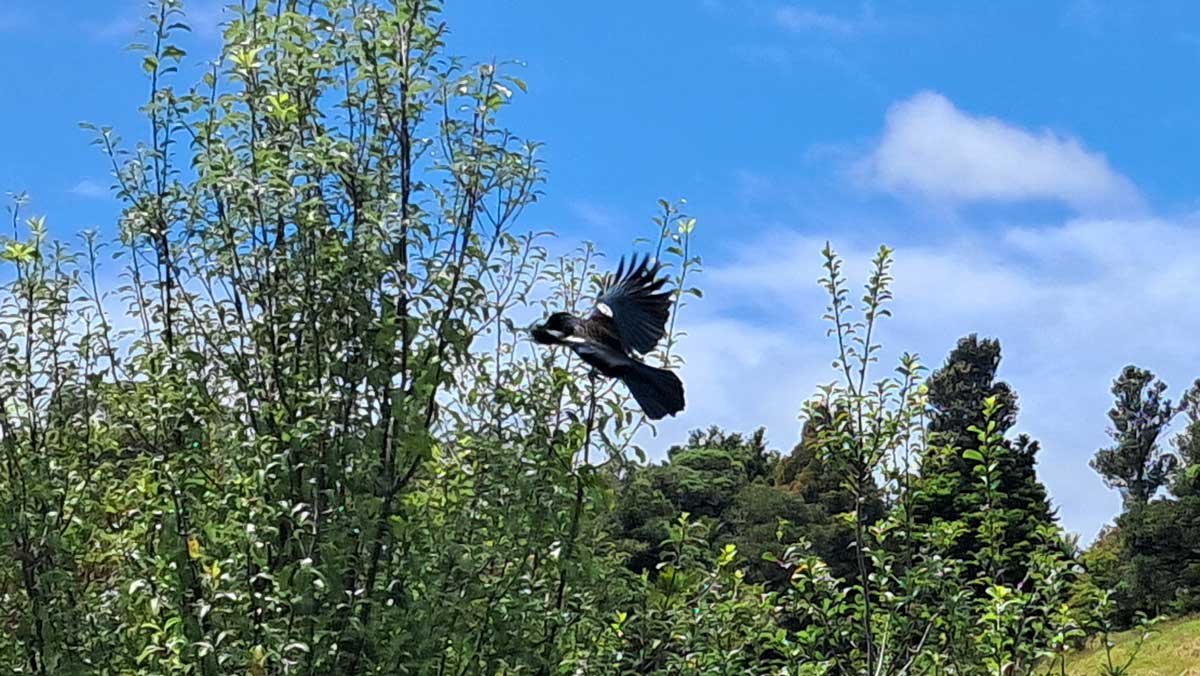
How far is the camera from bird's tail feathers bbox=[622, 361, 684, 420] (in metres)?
2.54

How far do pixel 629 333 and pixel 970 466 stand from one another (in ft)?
12.0

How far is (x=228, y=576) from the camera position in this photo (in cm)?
228

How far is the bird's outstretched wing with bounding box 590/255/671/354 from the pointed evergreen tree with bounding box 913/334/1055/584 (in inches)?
38.4

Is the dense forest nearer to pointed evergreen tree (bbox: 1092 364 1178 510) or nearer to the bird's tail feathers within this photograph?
the bird's tail feathers

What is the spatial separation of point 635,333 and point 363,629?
879mm

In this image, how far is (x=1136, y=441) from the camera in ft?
67.7

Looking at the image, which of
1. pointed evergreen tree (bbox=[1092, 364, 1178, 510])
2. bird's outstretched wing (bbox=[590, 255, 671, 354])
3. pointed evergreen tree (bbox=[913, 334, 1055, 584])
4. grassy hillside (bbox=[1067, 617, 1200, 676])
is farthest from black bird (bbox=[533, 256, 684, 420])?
pointed evergreen tree (bbox=[1092, 364, 1178, 510])

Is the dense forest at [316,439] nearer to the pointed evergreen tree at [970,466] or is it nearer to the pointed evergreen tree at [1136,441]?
the pointed evergreen tree at [970,466]

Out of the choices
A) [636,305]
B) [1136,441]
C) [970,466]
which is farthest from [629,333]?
[1136,441]

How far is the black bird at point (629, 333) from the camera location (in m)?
2.55

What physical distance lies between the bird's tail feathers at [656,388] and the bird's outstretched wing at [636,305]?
0.14 m

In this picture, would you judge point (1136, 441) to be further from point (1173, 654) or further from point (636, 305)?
point (636, 305)

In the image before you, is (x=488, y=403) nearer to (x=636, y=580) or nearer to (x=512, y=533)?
(x=512, y=533)

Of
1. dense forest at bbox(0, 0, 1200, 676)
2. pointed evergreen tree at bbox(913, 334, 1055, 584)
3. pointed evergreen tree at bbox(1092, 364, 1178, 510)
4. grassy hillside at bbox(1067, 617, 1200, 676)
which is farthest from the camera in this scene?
pointed evergreen tree at bbox(1092, 364, 1178, 510)
